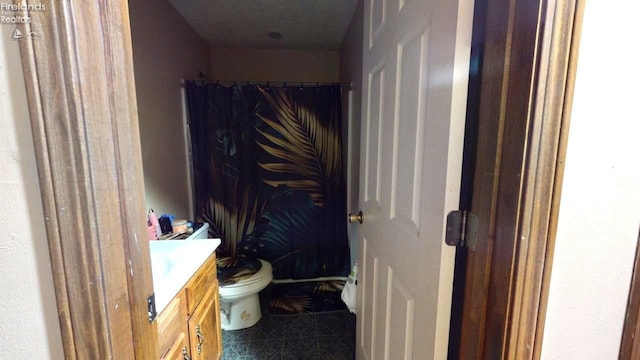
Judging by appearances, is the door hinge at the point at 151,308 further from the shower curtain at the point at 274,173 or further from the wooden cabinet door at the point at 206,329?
the shower curtain at the point at 274,173

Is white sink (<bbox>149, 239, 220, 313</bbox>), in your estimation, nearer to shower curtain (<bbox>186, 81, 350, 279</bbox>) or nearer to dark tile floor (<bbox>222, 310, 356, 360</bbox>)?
dark tile floor (<bbox>222, 310, 356, 360</bbox>)

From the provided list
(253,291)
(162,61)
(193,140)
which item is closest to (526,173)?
(253,291)

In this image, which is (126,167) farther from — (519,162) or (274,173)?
(274,173)

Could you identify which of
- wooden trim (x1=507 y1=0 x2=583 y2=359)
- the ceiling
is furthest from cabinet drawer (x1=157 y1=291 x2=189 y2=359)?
the ceiling

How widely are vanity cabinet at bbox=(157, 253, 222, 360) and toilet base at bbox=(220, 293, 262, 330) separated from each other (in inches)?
17.9

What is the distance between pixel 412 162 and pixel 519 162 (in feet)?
0.96

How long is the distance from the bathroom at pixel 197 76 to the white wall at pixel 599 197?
142cm

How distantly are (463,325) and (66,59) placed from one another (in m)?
0.88

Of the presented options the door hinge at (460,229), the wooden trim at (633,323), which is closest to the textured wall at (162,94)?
the door hinge at (460,229)

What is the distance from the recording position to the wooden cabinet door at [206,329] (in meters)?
1.11

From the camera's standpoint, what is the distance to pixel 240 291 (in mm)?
1782

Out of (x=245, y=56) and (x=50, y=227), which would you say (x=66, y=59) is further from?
(x=245, y=56)

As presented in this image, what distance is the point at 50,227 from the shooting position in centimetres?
39

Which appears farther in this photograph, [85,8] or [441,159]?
[441,159]
